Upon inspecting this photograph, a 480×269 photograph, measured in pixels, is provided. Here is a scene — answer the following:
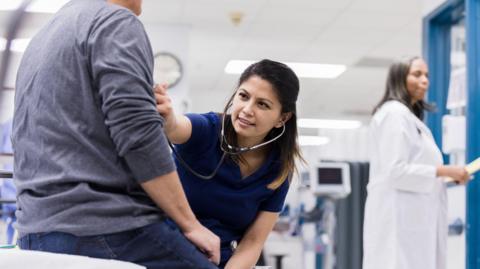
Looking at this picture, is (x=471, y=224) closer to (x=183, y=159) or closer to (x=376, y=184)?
(x=376, y=184)

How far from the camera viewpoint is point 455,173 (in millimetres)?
2902

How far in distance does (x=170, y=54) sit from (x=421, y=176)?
377cm

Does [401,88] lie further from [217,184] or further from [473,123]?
[217,184]

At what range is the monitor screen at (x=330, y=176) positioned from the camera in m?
4.14

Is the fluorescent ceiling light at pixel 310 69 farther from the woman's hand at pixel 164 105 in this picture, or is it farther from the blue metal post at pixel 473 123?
the woman's hand at pixel 164 105

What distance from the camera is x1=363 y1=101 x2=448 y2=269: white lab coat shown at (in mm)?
2967

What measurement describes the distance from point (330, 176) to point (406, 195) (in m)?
1.14

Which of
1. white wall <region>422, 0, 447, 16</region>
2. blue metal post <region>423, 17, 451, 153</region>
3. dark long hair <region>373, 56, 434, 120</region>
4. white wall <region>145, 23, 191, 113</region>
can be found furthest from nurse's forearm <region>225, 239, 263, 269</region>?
white wall <region>145, 23, 191, 113</region>

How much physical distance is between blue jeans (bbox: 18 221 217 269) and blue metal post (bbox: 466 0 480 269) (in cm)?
254

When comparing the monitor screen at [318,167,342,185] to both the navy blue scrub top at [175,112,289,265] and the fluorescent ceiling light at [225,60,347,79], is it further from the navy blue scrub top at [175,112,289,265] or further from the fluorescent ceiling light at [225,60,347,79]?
the fluorescent ceiling light at [225,60,347,79]

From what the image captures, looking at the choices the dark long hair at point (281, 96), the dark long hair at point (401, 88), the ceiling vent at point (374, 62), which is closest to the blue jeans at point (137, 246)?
the dark long hair at point (281, 96)

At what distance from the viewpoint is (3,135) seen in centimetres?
465

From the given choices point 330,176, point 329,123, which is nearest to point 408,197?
point 330,176

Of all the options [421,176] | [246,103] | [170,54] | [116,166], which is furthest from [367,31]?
[116,166]
